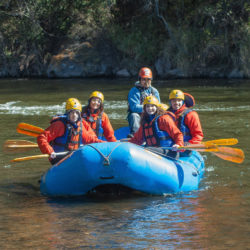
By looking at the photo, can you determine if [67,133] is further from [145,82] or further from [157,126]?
[145,82]

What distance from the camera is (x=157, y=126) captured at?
6.65 metres

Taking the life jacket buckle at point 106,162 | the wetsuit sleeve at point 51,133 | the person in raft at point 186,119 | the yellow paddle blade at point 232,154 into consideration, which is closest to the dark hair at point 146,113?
the person in raft at point 186,119

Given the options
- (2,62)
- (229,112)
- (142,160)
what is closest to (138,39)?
(2,62)

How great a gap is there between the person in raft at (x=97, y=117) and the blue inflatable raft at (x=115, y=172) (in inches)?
50.4

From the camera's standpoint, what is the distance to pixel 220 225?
16.0 feet

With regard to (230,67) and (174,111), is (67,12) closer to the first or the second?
(230,67)

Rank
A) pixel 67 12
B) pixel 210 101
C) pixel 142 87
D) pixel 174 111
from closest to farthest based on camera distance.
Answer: pixel 174 111 → pixel 142 87 → pixel 210 101 → pixel 67 12

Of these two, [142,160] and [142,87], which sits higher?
[142,87]

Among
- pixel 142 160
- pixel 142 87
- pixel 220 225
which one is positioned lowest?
pixel 220 225

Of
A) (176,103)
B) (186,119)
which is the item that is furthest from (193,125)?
(176,103)

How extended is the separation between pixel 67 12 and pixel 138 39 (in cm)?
467

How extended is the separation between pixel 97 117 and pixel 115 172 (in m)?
1.72

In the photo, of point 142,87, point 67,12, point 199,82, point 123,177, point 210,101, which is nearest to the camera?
point 123,177

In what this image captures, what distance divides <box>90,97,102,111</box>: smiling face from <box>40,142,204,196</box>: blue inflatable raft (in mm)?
1382
